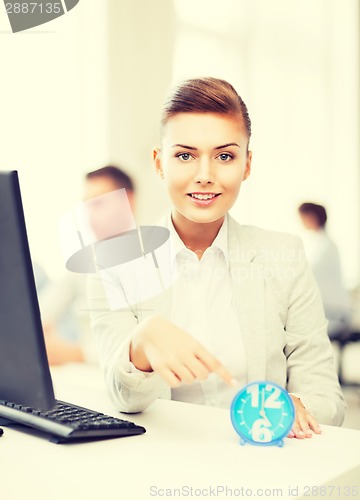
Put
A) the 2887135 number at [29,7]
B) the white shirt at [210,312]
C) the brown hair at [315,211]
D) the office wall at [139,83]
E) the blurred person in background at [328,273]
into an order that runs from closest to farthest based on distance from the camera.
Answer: the white shirt at [210,312], the 2887135 number at [29,7], the office wall at [139,83], the blurred person in background at [328,273], the brown hair at [315,211]

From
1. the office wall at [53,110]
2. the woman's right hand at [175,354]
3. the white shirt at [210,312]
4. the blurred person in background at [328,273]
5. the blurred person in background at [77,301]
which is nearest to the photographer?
the woman's right hand at [175,354]

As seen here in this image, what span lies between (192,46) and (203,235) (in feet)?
8.35

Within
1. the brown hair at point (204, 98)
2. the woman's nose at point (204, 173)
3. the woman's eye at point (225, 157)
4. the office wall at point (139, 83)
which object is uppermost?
the office wall at point (139, 83)

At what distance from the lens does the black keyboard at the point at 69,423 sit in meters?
0.86

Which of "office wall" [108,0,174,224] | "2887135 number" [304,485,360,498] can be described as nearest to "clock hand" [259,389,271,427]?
"2887135 number" [304,485,360,498]

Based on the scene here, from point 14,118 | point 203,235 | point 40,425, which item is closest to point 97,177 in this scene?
point 14,118

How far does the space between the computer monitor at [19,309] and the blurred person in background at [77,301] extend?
75.9 inches

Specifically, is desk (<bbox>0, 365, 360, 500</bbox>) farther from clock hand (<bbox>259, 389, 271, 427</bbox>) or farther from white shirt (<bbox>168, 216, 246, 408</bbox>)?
white shirt (<bbox>168, 216, 246, 408</bbox>)

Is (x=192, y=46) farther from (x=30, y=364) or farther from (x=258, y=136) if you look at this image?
(x=30, y=364)

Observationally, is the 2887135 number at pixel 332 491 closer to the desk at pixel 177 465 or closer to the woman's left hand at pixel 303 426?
the desk at pixel 177 465

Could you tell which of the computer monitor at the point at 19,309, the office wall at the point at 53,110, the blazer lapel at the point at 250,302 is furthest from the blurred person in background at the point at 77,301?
the computer monitor at the point at 19,309

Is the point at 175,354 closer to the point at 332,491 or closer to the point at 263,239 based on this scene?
the point at 332,491

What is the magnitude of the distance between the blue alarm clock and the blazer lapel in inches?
16.3

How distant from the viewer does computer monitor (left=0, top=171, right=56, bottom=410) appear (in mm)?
734
